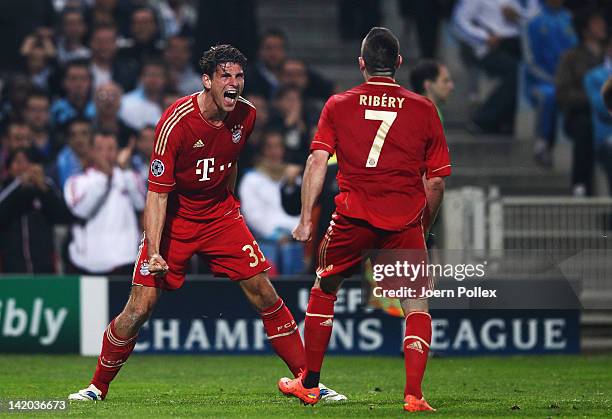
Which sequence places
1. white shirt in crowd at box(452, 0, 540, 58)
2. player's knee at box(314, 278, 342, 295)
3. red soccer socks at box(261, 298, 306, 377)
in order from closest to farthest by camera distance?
player's knee at box(314, 278, 342, 295), red soccer socks at box(261, 298, 306, 377), white shirt in crowd at box(452, 0, 540, 58)

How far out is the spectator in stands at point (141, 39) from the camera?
18172 mm

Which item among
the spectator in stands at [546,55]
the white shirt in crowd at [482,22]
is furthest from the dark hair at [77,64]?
the spectator in stands at [546,55]

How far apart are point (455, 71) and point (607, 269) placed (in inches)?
225

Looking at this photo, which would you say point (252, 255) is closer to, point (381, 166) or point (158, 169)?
point (158, 169)

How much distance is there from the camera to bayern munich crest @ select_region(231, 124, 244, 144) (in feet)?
31.9

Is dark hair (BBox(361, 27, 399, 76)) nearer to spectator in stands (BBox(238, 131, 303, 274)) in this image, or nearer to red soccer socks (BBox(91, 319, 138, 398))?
red soccer socks (BBox(91, 319, 138, 398))

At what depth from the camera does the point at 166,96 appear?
17.1 meters

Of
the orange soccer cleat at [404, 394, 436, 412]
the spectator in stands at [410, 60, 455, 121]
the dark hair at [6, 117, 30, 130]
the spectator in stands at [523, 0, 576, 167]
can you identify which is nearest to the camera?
the orange soccer cleat at [404, 394, 436, 412]

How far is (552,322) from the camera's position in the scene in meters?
14.6

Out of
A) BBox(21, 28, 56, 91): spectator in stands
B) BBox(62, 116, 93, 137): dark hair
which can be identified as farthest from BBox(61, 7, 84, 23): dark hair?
BBox(62, 116, 93, 137): dark hair

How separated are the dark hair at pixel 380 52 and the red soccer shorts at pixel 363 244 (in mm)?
931

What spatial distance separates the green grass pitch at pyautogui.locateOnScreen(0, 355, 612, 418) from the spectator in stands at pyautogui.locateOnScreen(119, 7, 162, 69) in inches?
200

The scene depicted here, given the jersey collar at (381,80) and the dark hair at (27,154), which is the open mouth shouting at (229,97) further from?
the dark hair at (27,154)

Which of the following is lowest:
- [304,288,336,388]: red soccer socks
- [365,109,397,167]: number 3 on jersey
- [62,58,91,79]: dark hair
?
[304,288,336,388]: red soccer socks
